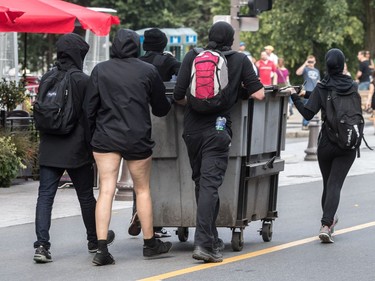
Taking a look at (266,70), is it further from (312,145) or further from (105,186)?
(105,186)

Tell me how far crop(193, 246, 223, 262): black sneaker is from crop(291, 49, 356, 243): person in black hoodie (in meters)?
1.41

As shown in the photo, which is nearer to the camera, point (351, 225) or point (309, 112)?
point (309, 112)

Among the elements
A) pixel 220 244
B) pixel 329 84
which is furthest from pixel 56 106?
pixel 329 84

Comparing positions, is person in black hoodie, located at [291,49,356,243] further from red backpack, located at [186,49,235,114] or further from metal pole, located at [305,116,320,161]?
metal pole, located at [305,116,320,161]

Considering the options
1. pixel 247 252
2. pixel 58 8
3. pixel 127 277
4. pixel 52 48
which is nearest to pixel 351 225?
pixel 247 252

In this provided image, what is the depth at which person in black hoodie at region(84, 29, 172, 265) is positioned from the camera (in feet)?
30.2

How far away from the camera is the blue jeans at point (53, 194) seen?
376 inches

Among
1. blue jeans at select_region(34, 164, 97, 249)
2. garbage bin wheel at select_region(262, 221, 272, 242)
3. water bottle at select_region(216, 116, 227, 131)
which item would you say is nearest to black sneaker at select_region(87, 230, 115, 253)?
blue jeans at select_region(34, 164, 97, 249)

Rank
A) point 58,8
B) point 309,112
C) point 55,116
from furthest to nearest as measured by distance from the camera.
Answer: point 58,8
point 309,112
point 55,116

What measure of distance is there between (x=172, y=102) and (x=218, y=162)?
2.33ft

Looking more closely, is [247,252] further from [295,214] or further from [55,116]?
[295,214]

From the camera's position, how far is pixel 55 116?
9.41 metres

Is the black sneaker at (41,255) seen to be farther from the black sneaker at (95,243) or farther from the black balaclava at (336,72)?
the black balaclava at (336,72)

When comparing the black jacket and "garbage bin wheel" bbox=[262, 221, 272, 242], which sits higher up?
the black jacket
